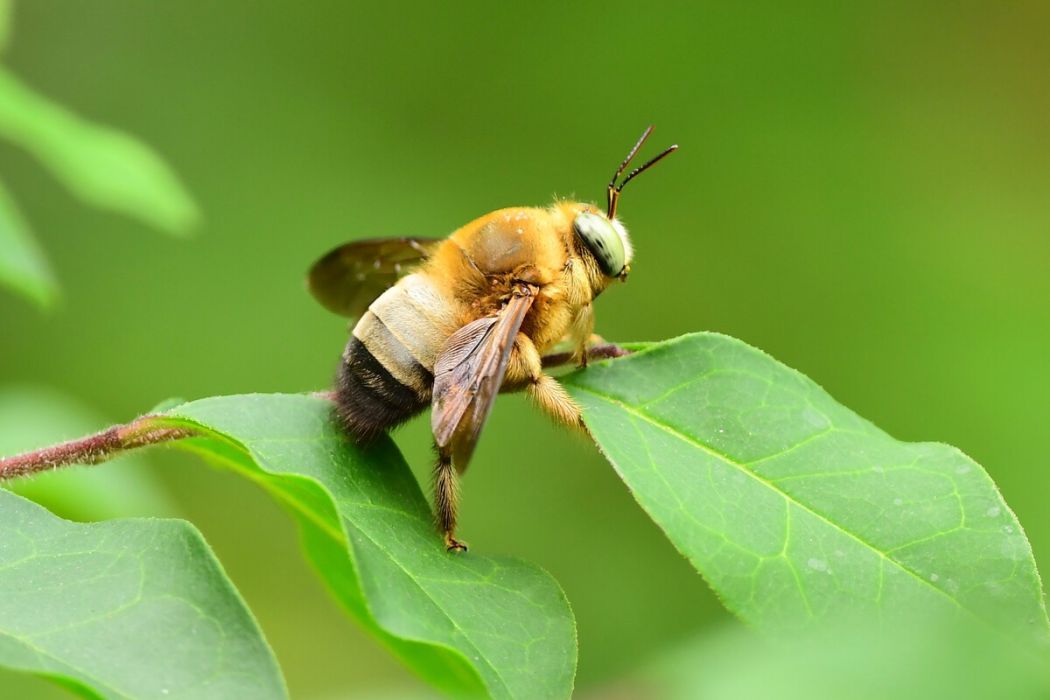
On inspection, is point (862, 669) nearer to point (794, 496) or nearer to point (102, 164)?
point (794, 496)

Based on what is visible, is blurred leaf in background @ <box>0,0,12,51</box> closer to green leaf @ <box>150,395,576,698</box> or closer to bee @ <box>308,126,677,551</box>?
bee @ <box>308,126,677,551</box>

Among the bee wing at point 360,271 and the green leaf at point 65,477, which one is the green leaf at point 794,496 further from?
the green leaf at point 65,477

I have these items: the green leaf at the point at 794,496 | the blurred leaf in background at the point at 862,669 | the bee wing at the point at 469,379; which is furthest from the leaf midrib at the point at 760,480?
the blurred leaf in background at the point at 862,669

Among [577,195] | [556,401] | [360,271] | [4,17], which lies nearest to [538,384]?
[556,401]

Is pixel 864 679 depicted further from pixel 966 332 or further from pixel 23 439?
pixel 966 332

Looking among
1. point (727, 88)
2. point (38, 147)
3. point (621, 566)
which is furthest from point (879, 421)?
point (38, 147)
